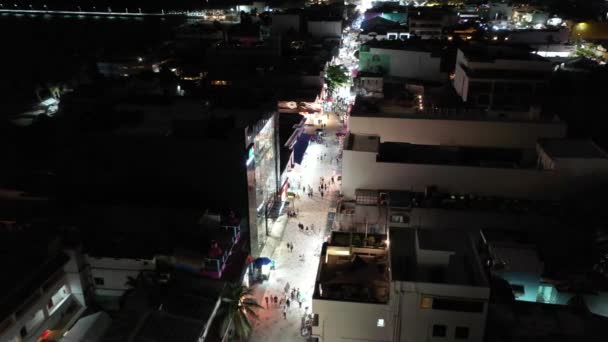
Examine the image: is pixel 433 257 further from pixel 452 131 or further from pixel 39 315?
pixel 452 131

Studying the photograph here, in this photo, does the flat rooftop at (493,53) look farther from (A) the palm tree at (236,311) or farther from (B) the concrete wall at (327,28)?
(B) the concrete wall at (327,28)

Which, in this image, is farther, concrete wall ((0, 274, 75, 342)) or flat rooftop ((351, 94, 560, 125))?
flat rooftop ((351, 94, 560, 125))

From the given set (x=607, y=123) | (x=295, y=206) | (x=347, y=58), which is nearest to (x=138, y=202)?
(x=295, y=206)

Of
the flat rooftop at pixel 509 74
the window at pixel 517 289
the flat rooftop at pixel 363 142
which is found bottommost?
the window at pixel 517 289

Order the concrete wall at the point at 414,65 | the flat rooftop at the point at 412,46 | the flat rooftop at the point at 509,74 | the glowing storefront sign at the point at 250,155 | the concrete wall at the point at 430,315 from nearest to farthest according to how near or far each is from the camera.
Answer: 1. the concrete wall at the point at 430,315
2. the glowing storefront sign at the point at 250,155
3. the flat rooftop at the point at 509,74
4. the concrete wall at the point at 414,65
5. the flat rooftop at the point at 412,46

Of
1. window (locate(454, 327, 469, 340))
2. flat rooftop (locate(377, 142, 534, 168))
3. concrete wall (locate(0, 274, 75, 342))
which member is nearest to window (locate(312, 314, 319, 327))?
window (locate(454, 327, 469, 340))

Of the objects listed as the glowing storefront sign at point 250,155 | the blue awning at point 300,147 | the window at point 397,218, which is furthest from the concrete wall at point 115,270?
the blue awning at point 300,147

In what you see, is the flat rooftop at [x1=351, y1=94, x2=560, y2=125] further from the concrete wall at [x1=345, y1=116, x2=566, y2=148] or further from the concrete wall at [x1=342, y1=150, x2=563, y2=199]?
the concrete wall at [x1=342, y1=150, x2=563, y2=199]
